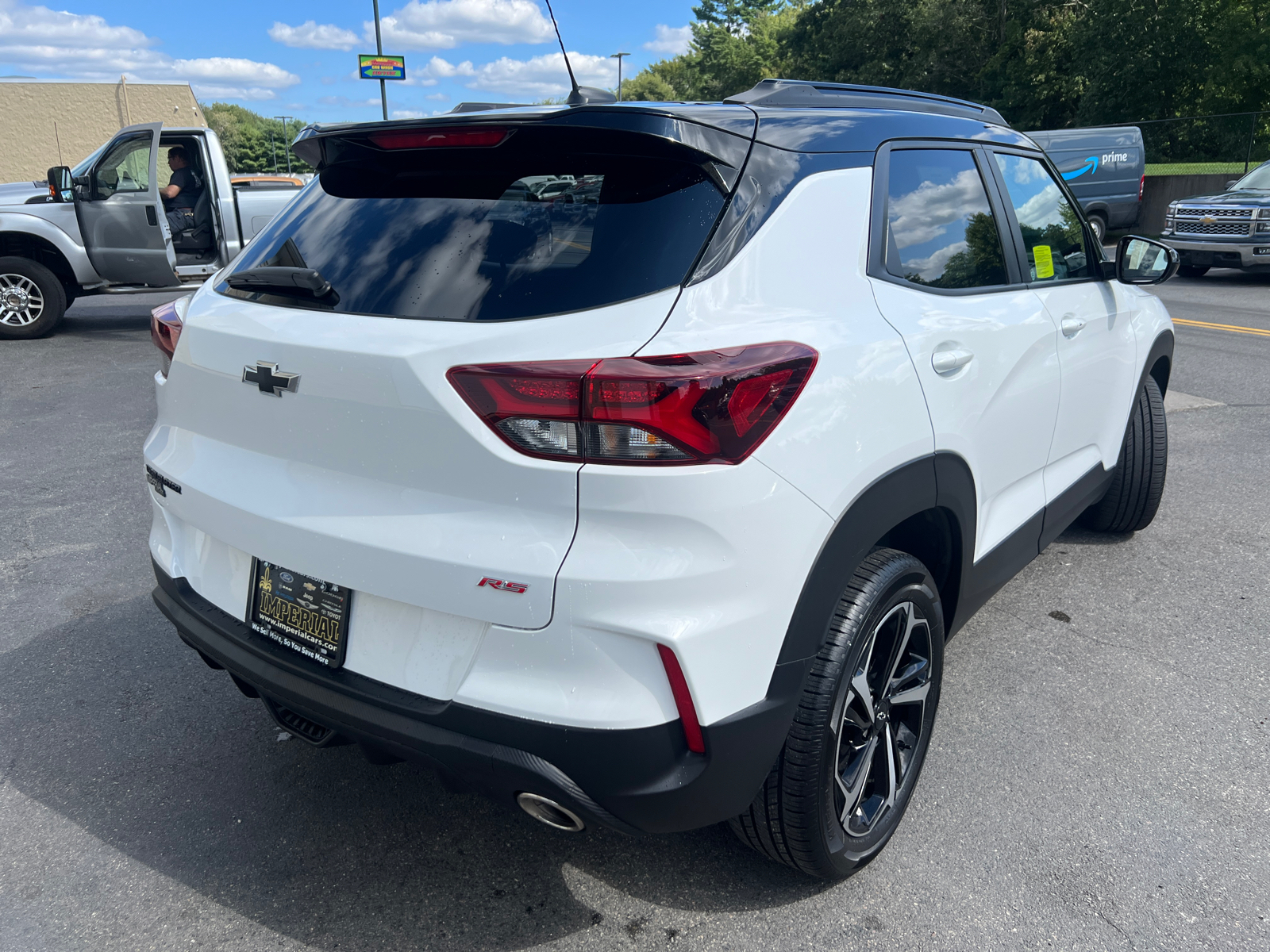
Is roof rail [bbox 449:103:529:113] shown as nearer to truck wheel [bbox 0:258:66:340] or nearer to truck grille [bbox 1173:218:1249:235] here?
truck wheel [bbox 0:258:66:340]

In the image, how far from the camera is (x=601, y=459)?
1.69 meters

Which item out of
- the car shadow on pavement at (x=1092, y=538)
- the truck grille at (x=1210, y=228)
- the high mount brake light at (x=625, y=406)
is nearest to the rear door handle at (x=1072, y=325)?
the car shadow on pavement at (x=1092, y=538)

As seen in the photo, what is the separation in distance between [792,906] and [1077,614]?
210 cm

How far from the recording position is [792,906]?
88.2 inches

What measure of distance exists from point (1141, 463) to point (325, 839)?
366 centimetres

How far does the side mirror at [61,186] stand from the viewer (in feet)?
31.0

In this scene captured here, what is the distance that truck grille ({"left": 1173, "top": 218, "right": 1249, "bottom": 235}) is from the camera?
560 inches

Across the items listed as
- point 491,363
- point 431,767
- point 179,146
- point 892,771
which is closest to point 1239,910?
point 892,771

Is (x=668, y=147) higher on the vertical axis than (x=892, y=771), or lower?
higher

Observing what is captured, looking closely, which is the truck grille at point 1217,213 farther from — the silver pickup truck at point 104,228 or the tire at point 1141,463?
the silver pickup truck at point 104,228

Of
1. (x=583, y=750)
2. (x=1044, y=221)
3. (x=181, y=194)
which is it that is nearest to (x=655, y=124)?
(x=583, y=750)

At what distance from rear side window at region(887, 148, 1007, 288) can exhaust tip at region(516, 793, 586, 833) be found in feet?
4.75

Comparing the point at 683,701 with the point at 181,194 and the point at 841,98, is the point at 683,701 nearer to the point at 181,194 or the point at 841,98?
the point at 841,98

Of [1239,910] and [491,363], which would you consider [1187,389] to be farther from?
[491,363]
